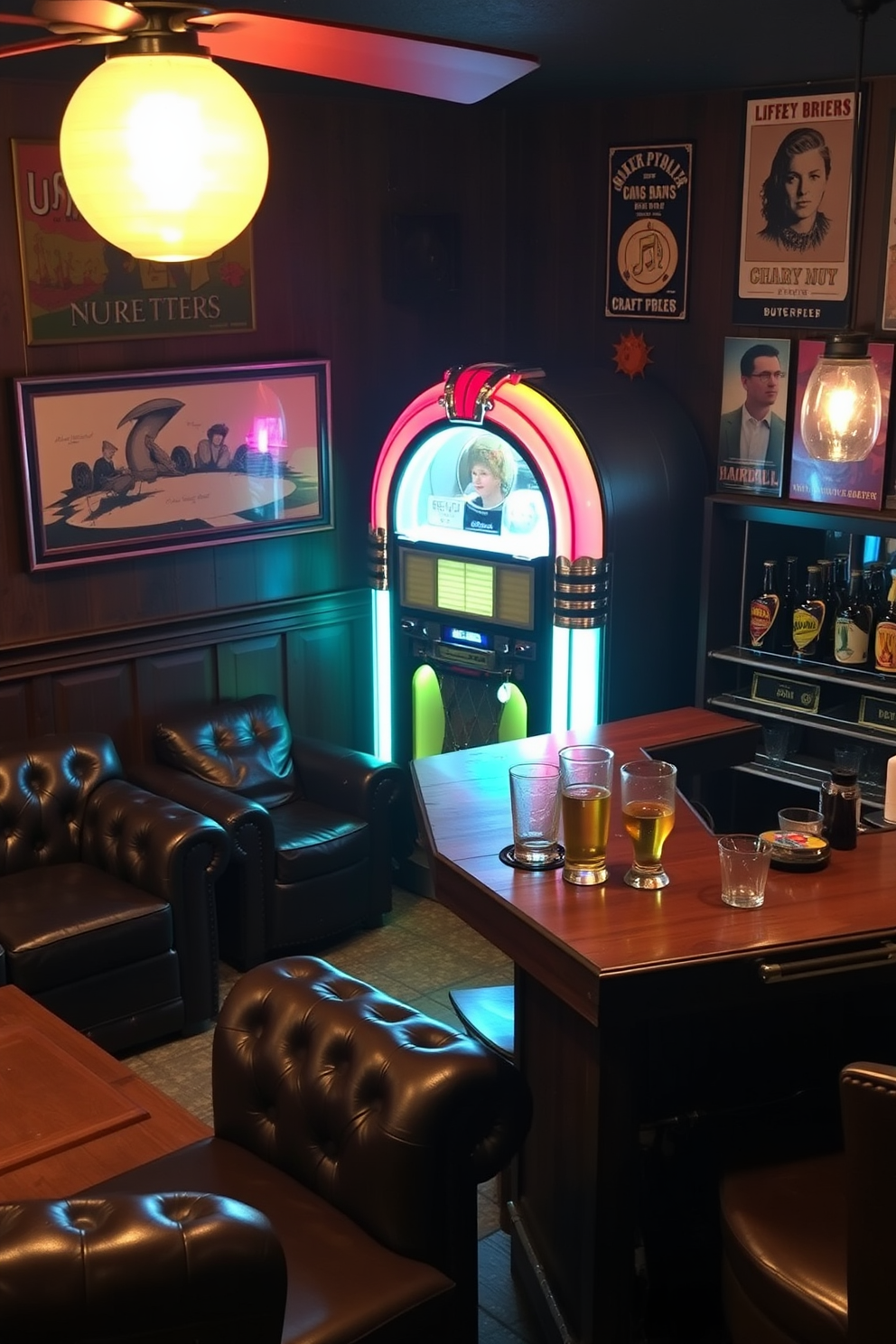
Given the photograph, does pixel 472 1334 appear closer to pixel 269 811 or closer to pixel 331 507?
pixel 269 811

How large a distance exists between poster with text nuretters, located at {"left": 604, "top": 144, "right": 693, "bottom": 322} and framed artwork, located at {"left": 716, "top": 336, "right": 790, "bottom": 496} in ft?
1.11

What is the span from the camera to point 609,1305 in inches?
97.6

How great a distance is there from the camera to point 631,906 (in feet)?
8.02

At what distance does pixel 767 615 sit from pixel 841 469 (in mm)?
504

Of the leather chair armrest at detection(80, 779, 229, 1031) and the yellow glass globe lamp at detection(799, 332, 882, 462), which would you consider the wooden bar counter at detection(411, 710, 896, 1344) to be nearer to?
the yellow glass globe lamp at detection(799, 332, 882, 462)

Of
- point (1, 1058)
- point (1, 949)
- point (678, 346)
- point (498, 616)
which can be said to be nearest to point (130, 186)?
point (1, 1058)

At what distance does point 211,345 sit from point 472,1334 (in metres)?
3.41

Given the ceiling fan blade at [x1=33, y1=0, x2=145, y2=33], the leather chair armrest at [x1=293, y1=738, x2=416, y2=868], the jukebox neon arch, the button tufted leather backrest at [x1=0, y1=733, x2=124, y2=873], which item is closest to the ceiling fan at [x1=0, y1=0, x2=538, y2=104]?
the ceiling fan blade at [x1=33, y1=0, x2=145, y2=33]

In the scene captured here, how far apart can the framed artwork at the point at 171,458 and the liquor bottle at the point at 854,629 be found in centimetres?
188

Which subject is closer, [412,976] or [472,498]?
[412,976]

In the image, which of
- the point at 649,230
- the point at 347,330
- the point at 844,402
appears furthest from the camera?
the point at 347,330

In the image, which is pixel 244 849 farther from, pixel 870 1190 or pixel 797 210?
pixel 870 1190

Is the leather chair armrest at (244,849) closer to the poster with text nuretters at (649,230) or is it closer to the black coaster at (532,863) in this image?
the black coaster at (532,863)

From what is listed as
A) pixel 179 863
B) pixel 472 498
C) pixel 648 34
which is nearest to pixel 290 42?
pixel 648 34
